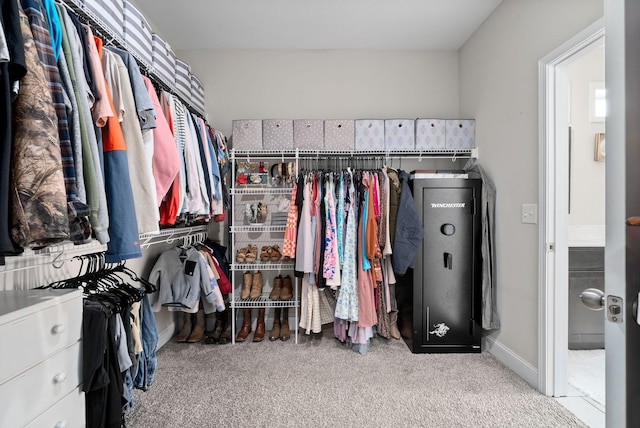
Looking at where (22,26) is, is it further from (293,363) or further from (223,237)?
(223,237)

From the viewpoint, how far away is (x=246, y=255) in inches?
117

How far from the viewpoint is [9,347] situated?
877mm

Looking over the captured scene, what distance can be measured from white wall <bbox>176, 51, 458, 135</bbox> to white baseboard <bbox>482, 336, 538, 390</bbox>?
209 cm

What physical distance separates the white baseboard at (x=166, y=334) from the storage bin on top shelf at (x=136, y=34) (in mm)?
2069

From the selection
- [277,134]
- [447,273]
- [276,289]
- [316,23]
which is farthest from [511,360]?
[316,23]

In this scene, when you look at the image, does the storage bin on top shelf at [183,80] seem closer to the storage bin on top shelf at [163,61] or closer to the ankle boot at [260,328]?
the storage bin on top shelf at [163,61]

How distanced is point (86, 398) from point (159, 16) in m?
2.69

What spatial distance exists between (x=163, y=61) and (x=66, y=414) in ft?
6.50

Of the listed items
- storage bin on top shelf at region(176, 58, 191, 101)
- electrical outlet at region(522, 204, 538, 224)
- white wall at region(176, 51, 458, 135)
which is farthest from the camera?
white wall at region(176, 51, 458, 135)

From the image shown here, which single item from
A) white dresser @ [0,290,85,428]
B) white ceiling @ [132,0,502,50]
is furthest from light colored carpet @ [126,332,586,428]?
white ceiling @ [132,0,502,50]

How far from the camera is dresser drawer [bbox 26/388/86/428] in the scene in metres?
0.98

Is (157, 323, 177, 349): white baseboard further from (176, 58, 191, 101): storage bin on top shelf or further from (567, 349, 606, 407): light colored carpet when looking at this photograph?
(567, 349, 606, 407): light colored carpet

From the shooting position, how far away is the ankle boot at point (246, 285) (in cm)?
297

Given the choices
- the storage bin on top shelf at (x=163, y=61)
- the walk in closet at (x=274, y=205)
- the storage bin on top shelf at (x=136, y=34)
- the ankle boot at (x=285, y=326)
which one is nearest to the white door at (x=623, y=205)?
the storage bin on top shelf at (x=136, y=34)
